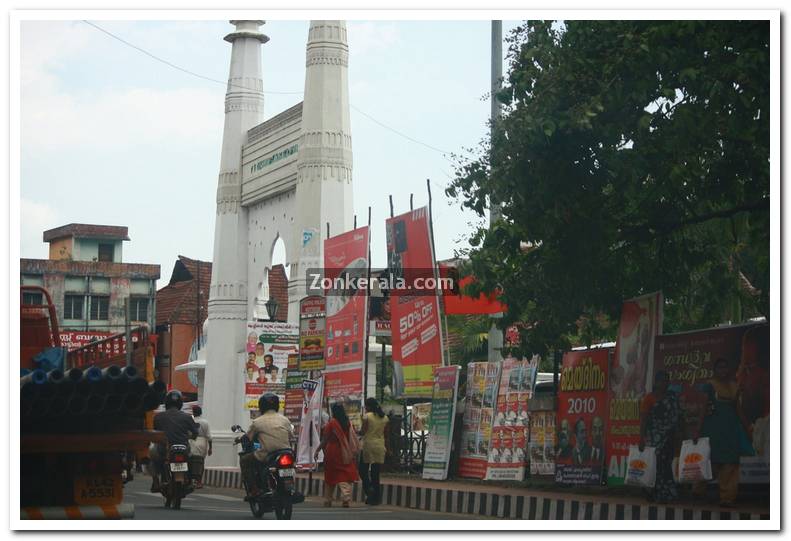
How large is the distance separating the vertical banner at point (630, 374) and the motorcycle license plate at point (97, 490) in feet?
24.9

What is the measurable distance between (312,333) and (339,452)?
243 inches

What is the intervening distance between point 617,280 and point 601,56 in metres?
3.36

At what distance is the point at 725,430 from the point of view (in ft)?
45.9

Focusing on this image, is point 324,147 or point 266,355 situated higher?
point 324,147

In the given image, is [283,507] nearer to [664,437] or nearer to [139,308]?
[664,437]

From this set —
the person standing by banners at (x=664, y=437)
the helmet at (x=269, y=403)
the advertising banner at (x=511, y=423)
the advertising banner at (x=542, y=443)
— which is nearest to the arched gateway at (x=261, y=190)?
the advertising banner at (x=511, y=423)

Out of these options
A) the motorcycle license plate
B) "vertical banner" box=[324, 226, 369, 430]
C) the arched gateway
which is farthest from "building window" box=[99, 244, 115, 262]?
the motorcycle license plate

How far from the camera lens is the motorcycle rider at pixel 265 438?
14.7 m

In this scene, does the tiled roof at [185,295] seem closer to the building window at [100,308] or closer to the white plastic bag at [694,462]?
the building window at [100,308]

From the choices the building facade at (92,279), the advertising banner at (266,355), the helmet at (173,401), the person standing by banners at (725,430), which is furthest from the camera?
the building facade at (92,279)

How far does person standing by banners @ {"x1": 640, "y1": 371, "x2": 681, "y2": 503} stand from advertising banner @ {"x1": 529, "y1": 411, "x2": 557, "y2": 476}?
10.1ft

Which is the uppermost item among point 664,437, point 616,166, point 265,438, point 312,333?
point 616,166

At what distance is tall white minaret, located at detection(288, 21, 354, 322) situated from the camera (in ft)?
92.0

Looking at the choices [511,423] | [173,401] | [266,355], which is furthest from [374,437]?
[266,355]
